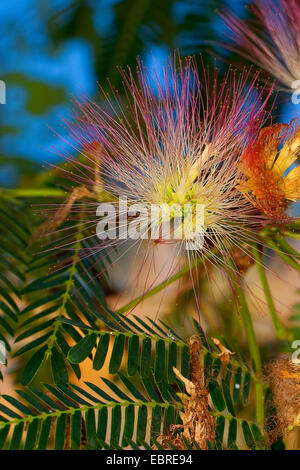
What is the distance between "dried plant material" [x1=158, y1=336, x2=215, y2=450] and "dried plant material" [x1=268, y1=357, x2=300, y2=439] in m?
0.08

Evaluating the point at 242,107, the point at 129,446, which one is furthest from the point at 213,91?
the point at 129,446

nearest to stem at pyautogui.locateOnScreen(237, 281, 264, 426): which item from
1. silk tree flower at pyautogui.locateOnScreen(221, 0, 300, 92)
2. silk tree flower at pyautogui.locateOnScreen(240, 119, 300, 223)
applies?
silk tree flower at pyautogui.locateOnScreen(240, 119, 300, 223)

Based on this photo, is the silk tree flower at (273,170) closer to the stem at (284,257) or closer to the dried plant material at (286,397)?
the stem at (284,257)

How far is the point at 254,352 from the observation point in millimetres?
572

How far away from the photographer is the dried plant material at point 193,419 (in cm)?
48

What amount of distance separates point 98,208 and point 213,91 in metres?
0.20

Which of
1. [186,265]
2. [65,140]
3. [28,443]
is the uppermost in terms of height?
[65,140]

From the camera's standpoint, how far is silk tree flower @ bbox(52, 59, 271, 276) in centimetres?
53

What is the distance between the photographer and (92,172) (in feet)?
1.91

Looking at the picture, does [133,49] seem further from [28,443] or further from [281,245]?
[28,443]

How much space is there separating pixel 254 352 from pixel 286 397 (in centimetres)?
7

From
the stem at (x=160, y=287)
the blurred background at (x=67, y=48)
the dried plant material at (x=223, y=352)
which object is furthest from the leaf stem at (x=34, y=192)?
the dried plant material at (x=223, y=352)

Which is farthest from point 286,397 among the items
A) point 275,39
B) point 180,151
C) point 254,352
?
point 275,39

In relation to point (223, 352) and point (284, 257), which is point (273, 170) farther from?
point (223, 352)
